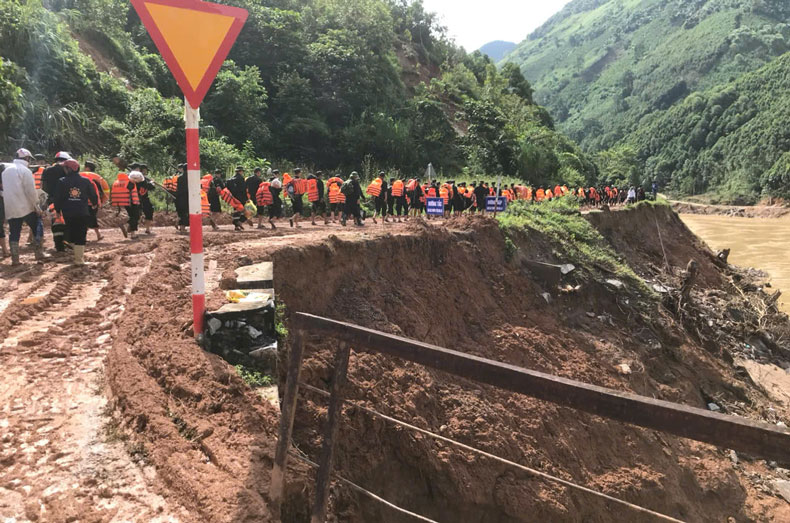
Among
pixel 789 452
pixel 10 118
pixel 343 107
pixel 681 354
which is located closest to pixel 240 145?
pixel 343 107

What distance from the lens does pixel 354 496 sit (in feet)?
12.8

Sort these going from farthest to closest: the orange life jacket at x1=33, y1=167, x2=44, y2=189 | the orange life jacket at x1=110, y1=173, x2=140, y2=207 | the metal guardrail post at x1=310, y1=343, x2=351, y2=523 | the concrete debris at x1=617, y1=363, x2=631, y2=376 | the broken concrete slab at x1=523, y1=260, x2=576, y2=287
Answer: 1. the broken concrete slab at x1=523, y1=260, x2=576, y2=287
2. the orange life jacket at x1=110, y1=173, x2=140, y2=207
3. the orange life jacket at x1=33, y1=167, x2=44, y2=189
4. the concrete debris at x1=617, y1=363, x2=631, y2=376
5. the metal guardrail post at x1=310, y1=343, x2=351, y2=523

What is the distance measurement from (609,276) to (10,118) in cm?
1667

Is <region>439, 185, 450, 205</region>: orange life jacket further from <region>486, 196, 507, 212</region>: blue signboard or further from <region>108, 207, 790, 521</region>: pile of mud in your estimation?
<region>108, 207, 790, 521</region>: pile of mud

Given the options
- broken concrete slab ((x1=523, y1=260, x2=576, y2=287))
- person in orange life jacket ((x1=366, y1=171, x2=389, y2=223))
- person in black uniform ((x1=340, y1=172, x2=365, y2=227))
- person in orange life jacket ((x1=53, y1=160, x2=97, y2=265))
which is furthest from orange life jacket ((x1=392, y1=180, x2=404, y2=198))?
person in orange life jacket ((x1=53, y1=160, x2=97, y2=265))

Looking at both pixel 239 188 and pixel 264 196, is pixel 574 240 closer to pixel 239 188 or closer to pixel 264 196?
pixel 264 196

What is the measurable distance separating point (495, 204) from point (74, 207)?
9.65 meters

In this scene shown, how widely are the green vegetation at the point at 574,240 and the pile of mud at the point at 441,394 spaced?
42 cm

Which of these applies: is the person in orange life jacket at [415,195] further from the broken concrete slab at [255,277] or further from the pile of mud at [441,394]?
the broken concrete slab at [255,277]

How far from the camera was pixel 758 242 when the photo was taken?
36.3 m

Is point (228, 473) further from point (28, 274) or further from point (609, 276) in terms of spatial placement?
point (609, 276)

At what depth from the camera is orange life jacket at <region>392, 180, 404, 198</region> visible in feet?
47.5

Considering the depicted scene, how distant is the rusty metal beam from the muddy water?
953 inches

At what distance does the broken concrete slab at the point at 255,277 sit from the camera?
4926 mm
